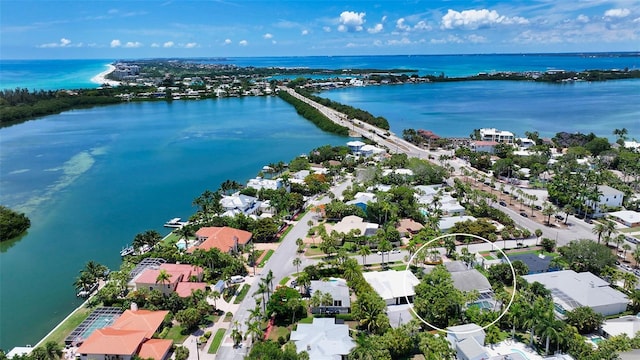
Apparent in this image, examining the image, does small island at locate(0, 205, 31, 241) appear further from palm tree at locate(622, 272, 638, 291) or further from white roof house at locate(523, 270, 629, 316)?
palm tree at locate(622, 272, 638, 291)

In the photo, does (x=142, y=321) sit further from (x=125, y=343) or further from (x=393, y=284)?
(x=393, y=284)

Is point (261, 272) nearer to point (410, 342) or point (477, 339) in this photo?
point (410, 342)

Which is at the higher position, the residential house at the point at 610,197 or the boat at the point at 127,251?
the residential house at the point at 610,197

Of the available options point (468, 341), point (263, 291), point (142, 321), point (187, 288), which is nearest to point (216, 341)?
point (263, 291)

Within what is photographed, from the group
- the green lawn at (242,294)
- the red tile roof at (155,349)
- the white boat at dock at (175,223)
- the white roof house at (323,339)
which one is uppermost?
the white roof house at (323,339)

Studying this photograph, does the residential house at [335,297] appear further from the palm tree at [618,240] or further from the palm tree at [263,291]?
the palm tree at [618,240]

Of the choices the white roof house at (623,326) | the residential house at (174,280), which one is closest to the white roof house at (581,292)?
the white roof house at (623,326)
